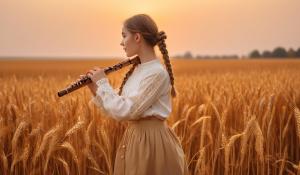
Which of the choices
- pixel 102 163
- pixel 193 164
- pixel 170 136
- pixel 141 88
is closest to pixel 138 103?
pixel 141 88

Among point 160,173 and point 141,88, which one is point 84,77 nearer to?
point 141,88

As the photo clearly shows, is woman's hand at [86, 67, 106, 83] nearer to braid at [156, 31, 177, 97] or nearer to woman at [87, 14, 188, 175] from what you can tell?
woman at [87, 14, 188, 175]

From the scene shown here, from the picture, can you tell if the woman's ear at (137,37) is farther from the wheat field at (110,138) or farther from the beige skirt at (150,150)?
the wheat field at (110,138)

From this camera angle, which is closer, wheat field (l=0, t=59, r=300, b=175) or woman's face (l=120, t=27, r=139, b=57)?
woman's face (l=120, t=27, r=139, b=57)

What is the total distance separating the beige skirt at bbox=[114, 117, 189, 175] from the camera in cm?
182

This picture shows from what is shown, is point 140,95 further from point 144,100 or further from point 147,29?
point 147,29

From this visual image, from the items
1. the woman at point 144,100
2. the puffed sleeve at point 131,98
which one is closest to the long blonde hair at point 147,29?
the woman at point 144,100

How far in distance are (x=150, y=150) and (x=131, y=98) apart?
0.65ft

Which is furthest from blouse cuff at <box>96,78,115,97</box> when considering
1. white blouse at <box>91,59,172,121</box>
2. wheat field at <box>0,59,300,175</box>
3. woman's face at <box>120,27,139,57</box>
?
wheat field at <box>0,59,300,175</box>

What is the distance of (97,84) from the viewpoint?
1.77m

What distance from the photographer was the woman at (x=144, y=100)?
69.4 inches

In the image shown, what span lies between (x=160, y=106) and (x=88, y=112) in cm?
100

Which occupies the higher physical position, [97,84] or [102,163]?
[97,84]

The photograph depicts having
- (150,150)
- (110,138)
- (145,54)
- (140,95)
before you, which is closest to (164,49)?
(145,54)
